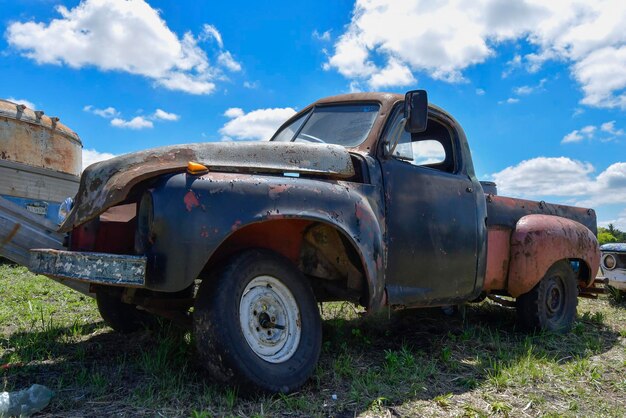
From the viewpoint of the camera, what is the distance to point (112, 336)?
423cm

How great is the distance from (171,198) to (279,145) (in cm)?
90

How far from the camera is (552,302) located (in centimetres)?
524

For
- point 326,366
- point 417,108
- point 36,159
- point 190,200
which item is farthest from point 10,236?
point 36,159

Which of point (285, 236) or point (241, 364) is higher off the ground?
point (285, 236)

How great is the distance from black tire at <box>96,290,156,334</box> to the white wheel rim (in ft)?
5.47

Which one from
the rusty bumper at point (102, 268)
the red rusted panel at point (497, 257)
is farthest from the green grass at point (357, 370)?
the rusty bumper at point (102, 268)

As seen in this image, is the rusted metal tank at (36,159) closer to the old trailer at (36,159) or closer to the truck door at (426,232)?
the old trailer at (36,159)

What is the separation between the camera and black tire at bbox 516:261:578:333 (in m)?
4.96

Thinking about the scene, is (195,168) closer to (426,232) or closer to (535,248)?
(426,232)

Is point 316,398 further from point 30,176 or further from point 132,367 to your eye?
point 30,176

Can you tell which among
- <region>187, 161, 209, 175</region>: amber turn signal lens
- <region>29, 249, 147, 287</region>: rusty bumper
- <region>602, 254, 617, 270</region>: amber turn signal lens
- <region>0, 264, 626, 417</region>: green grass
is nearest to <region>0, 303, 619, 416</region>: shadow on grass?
<region>0, 264, 626, 417</region>: green grass

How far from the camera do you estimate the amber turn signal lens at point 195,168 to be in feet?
9.16

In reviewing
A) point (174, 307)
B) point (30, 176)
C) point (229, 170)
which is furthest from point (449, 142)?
point (30, 176)

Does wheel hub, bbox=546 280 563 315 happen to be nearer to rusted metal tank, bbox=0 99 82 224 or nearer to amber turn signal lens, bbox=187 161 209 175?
amber turn signal lens, bbox=187 161 209 175
